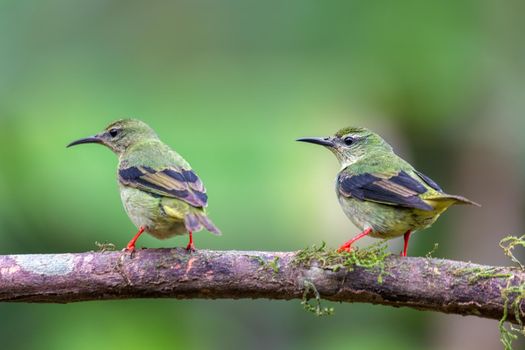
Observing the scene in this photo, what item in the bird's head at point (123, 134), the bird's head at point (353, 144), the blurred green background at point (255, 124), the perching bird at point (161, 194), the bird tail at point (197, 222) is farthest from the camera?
the blurred green background at point (255, 124)

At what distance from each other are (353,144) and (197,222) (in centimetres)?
175

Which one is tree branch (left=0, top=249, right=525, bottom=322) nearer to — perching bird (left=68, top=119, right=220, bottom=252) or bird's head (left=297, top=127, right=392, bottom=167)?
perching bird (left=68, top=119, right=220, bottom=252)

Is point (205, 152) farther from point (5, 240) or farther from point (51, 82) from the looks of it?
point (51, 82)

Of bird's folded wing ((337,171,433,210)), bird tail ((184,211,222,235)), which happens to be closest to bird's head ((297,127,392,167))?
bird's folded wing ((337,171,433,210))

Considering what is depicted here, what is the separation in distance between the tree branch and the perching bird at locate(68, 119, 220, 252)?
0.65 ft

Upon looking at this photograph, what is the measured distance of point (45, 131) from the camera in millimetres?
8641

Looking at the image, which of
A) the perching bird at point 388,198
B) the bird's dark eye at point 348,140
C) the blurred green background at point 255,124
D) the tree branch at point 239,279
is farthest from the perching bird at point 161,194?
the blurred green background at point 255,124

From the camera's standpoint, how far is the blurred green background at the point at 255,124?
820 centimetres

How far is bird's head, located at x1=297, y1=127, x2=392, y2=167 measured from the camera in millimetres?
6418

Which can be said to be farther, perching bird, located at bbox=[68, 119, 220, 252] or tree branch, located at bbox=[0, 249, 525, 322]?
perching bird, located at bbox=[68, 119, 220, 252]

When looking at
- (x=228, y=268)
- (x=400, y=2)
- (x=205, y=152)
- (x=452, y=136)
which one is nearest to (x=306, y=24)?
(x=400, y=2)

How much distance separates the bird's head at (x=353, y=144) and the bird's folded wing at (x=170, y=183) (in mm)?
1243

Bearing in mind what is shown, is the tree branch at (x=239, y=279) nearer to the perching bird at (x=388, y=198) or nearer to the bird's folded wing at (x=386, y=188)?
the perching bird at (x=388, y=198)

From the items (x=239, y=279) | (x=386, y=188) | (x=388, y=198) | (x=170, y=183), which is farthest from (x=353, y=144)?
(x=239, y=279)
